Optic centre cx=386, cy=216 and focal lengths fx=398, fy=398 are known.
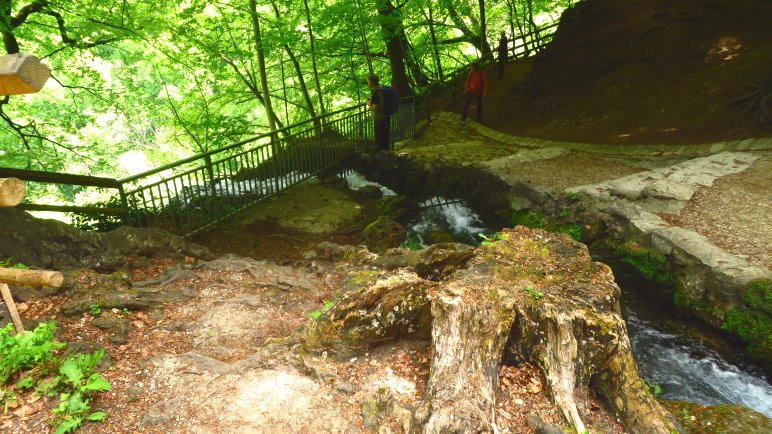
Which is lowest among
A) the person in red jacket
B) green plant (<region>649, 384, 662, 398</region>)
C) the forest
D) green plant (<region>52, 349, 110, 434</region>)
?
green plant (<region>649, 384, 662, 398</region>)

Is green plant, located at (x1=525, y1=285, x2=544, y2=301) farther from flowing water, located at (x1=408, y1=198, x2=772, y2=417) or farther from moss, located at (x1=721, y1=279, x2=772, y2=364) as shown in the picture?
moss, located at (x1=721, y1=279, x2=772, y2=364)

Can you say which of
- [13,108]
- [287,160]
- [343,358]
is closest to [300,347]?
[343,358]

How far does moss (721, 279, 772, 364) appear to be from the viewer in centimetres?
469

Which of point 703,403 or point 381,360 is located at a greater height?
point 381,360

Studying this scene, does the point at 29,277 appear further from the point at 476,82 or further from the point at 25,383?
the point at 476,82

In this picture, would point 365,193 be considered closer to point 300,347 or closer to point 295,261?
point 295,261

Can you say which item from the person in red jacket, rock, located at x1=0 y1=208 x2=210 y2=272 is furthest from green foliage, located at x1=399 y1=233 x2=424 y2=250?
the person in red jacket

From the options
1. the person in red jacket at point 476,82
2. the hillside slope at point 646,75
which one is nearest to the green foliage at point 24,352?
the hillside slope at point 646,75

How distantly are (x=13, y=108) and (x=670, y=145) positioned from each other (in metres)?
16.2

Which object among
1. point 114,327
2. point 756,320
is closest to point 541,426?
point 114,327

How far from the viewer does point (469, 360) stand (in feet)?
9.73

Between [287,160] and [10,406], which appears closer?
[10,406]

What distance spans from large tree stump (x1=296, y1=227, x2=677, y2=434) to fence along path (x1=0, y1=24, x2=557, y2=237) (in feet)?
13.7

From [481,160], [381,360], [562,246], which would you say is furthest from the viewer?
[481,160]
